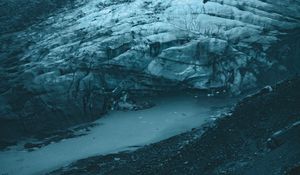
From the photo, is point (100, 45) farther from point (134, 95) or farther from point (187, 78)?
point (187, 78)

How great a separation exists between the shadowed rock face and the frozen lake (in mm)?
881

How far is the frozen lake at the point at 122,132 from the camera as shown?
10.5 meters

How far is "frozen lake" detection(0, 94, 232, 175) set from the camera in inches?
412

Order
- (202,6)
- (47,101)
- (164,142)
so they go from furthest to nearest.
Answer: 1. (202,6)
2. (47,101)
3. (164,142)

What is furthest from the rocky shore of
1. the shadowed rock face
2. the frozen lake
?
the shadowed rock face

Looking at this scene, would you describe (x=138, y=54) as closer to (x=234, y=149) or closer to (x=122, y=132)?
(x=122, y=132)

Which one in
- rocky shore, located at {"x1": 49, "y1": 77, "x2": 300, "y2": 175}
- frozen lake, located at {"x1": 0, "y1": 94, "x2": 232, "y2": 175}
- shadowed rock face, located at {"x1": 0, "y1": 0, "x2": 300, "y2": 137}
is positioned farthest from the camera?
shadowed rock face, located at {"x1": 0, "y1": 0, "x2": 300, "y2": 137}

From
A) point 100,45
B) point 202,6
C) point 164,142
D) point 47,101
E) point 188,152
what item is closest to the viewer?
point 188,152

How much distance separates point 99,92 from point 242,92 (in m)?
5.28

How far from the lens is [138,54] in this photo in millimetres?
13812

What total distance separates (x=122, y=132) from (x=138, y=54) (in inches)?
141

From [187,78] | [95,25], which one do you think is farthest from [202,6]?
[95,25]

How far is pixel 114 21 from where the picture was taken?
14781mm

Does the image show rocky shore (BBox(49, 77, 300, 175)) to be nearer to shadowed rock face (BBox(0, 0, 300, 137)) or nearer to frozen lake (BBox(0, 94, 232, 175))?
frozen lake (BBox(0, 94, 232, 175))
